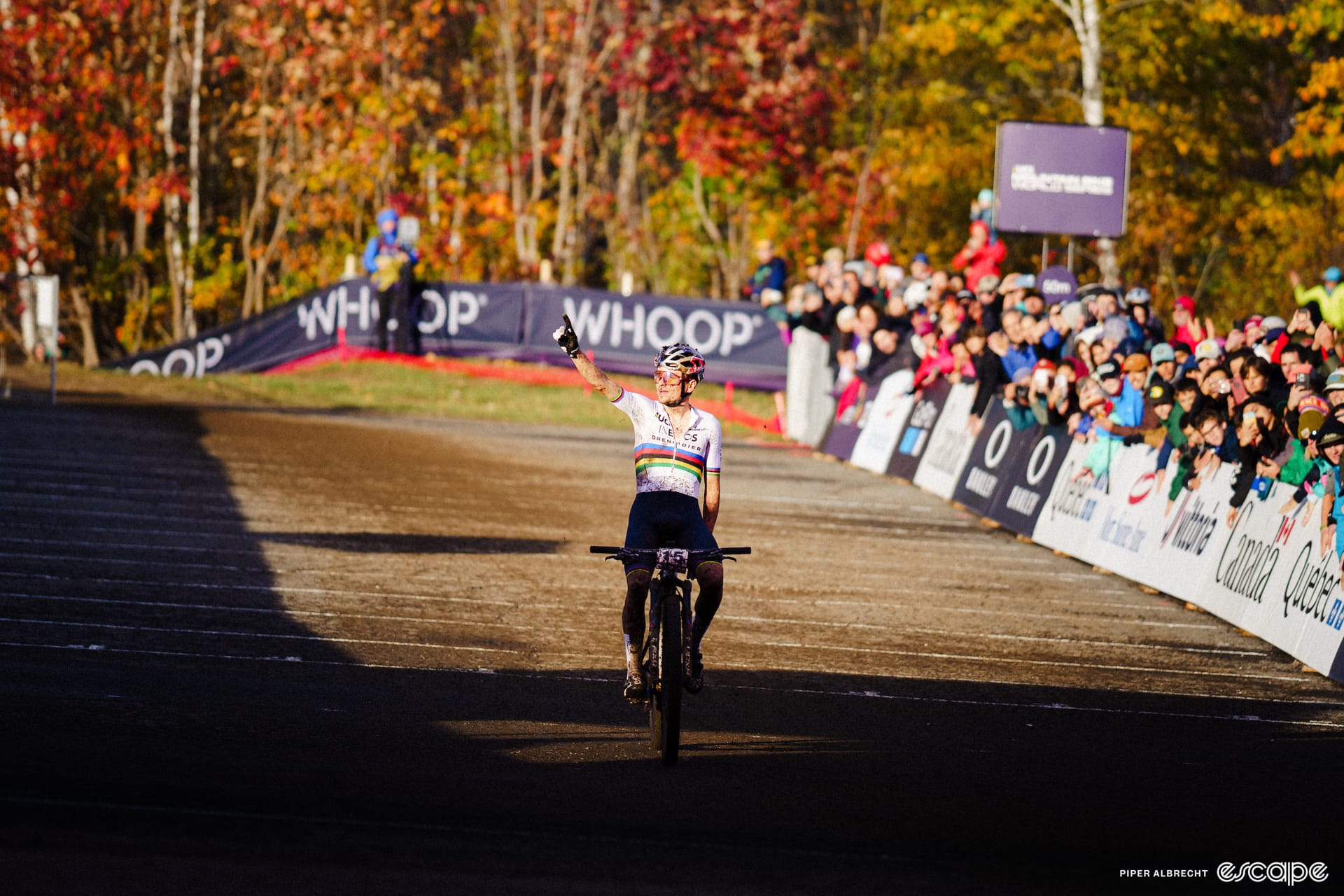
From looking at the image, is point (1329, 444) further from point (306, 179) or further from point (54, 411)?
point (306, 179)

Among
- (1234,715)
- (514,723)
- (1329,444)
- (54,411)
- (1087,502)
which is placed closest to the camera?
(514,723)

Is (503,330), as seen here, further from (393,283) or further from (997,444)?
(997,444)

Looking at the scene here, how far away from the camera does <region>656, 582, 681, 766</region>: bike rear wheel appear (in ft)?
27.5

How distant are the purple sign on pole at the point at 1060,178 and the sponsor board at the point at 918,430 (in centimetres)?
323

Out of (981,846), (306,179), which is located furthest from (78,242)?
(981,846)

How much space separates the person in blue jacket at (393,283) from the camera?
32.9 meters

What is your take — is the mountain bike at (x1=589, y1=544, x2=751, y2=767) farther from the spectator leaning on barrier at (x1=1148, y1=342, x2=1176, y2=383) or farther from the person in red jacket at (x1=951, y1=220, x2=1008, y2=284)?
the person in red jacket at (x1=951, y1=220, x2=1008, y2=284)

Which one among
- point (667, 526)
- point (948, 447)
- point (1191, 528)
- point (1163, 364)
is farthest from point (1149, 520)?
point (667, 526)

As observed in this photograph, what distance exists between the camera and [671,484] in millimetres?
9133

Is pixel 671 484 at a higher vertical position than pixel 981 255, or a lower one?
lower

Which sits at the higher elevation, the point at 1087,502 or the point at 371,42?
the point at 371,42

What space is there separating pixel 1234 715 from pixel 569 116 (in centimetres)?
3011

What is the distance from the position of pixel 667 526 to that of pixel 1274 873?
3298 mm

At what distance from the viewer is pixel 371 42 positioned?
39719 millimetres
